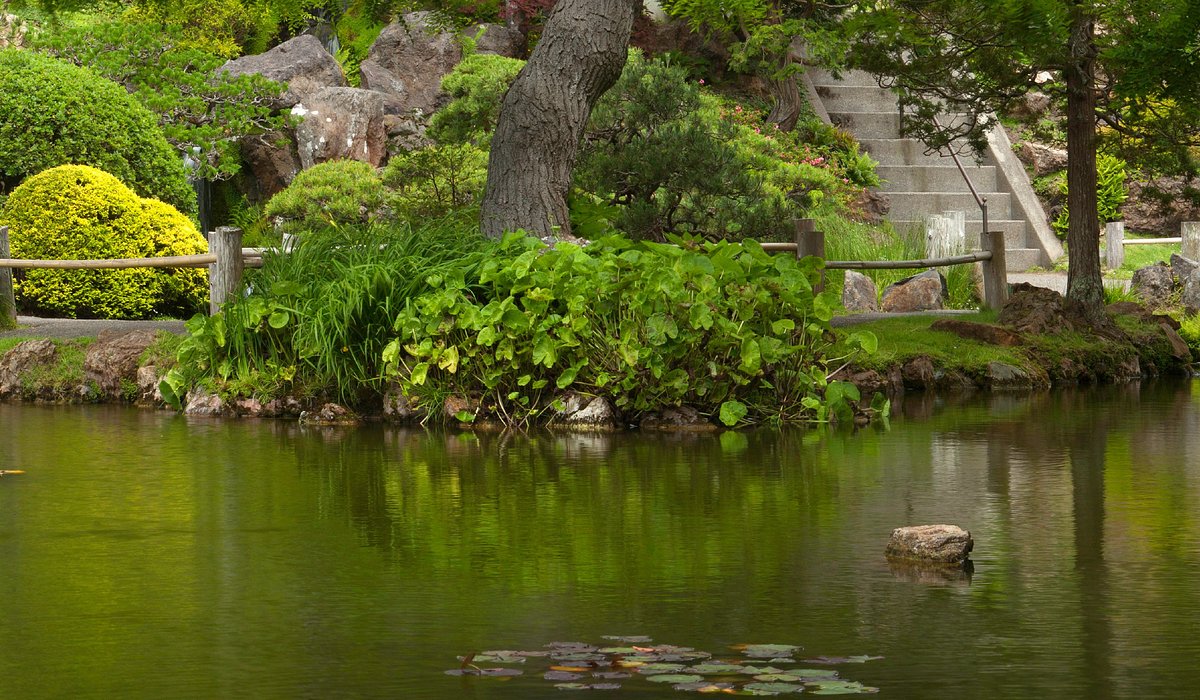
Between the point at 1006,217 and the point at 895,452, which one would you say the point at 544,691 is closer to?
the point at 895,452

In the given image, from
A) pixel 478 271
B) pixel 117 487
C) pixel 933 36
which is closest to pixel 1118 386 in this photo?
pixel 933 36

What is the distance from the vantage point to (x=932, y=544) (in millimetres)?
5371

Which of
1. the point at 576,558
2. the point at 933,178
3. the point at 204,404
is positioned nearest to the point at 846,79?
the point at 933,178

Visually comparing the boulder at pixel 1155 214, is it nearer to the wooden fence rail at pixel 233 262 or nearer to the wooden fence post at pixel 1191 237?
the wooden fence post at pixel 1191 237

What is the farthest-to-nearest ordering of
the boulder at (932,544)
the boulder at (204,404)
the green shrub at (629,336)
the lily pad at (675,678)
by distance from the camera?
1. the boulder at (204,404)
2. the green shrub at (629,336)
3. the boulder at (932,544)
4. the lily pad at (675,678)

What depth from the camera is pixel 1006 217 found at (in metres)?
21.7

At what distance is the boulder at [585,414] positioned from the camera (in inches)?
364

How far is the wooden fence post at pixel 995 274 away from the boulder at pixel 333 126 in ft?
33.8

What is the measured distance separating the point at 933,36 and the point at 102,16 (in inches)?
746

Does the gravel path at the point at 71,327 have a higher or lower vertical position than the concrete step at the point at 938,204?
lower

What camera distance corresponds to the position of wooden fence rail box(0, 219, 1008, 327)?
11.8 m

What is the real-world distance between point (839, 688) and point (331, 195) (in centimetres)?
1467

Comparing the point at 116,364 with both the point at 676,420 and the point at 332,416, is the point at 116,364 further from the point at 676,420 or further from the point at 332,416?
the point at 676,420

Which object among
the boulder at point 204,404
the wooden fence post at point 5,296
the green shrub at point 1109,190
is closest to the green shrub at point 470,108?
the wooden fence post at point 5,296
